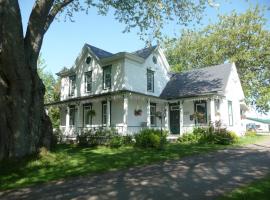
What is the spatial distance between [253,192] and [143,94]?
590 inches

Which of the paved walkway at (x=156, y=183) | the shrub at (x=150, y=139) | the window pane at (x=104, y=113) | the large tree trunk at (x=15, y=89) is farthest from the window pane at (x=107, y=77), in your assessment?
the paved walkway at (x=156, y=183)

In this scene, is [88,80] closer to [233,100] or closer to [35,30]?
[35,30]

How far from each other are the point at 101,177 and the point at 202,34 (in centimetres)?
3793

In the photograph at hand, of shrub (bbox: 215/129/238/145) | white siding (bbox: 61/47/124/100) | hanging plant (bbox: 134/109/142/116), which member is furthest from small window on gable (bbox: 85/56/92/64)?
shrub (bbox: 215/129/238/145)

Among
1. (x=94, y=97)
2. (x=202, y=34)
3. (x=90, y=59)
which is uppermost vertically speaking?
(x=202, y=34)

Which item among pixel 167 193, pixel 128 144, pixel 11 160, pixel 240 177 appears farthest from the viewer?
pixel 128 144

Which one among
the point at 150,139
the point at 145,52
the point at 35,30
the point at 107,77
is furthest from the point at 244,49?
the point at 35,30

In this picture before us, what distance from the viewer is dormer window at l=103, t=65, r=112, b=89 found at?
75.6 feet

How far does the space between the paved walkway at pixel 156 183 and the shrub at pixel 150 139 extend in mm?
5729

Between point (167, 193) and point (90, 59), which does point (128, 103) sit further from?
point (167, 193)

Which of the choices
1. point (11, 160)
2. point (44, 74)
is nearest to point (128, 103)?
point (11, 160)

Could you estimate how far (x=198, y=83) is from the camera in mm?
24344

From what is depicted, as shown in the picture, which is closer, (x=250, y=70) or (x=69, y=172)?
(x=69, y=172)

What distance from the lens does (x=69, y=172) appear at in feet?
29.1
